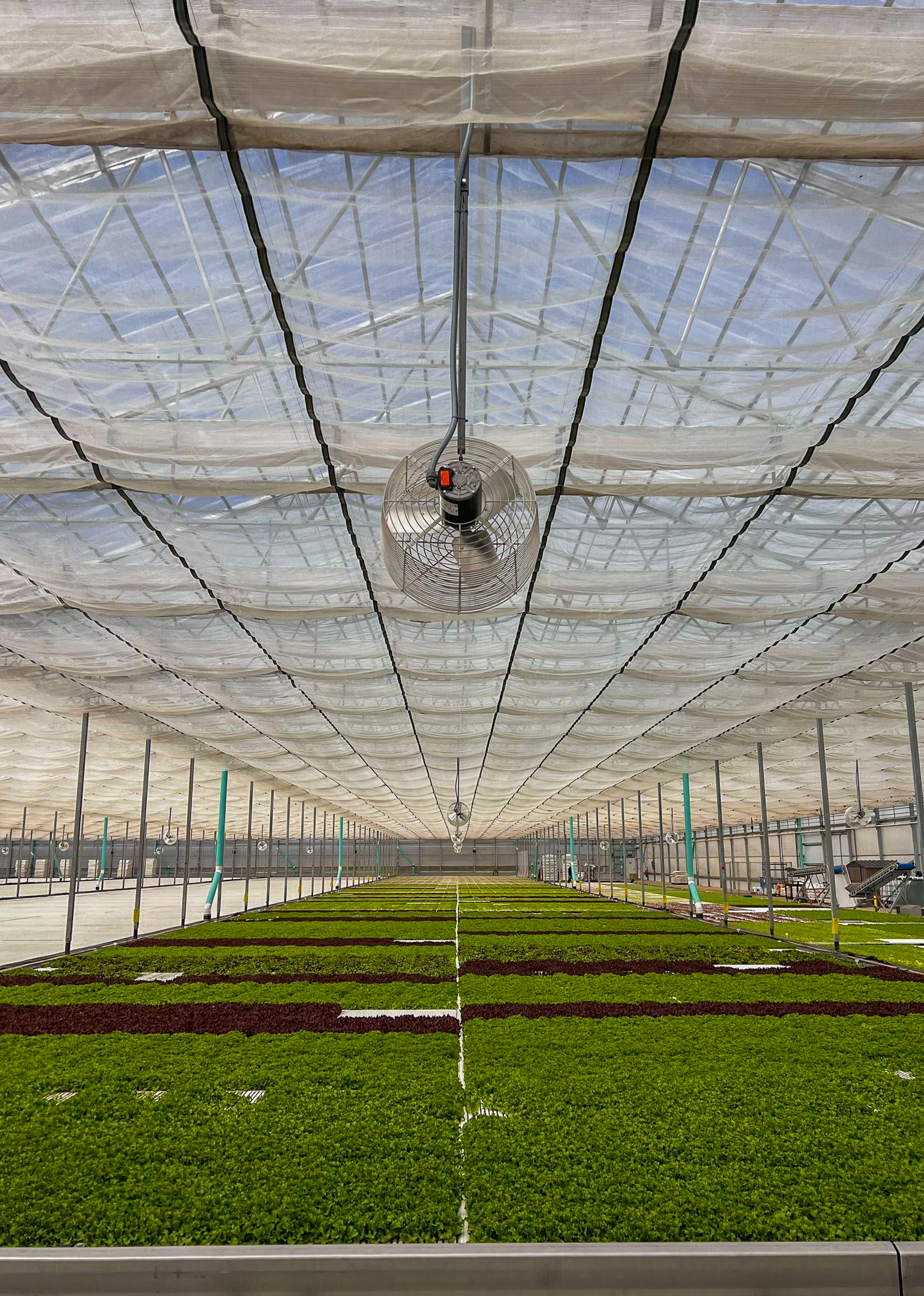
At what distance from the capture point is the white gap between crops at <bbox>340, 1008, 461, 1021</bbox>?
1229cm

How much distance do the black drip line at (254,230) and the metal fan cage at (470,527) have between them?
2346 mm

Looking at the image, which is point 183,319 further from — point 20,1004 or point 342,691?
point 342,691

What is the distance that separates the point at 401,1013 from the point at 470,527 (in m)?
8.94

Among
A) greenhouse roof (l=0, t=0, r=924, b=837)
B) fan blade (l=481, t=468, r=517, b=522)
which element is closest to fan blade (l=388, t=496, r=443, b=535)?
fan blade (l=481, t=468, r=517, b=522)

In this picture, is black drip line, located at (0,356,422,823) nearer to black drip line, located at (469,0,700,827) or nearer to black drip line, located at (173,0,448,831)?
black drip line, located at (173,0,448,831)

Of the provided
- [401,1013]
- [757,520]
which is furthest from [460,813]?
[757,520]

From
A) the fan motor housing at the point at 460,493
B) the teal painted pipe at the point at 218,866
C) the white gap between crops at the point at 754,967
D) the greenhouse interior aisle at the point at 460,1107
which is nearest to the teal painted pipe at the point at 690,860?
the white gap between crops at the point at 754,967

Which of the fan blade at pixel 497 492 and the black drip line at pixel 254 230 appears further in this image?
the fan blade at pixel 497 492

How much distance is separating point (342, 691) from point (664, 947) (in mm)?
9923

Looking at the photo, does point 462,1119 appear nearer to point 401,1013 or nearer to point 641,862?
point 401,1013

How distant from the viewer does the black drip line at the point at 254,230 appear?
5113mm

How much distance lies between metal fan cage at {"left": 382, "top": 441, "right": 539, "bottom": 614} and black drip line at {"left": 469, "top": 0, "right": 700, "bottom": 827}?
0.34 meters

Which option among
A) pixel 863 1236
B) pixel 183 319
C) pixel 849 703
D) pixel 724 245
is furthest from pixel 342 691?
pixel 863 1236

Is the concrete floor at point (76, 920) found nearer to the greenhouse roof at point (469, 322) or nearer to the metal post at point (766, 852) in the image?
the greenhouse roof at point (469, 322)
